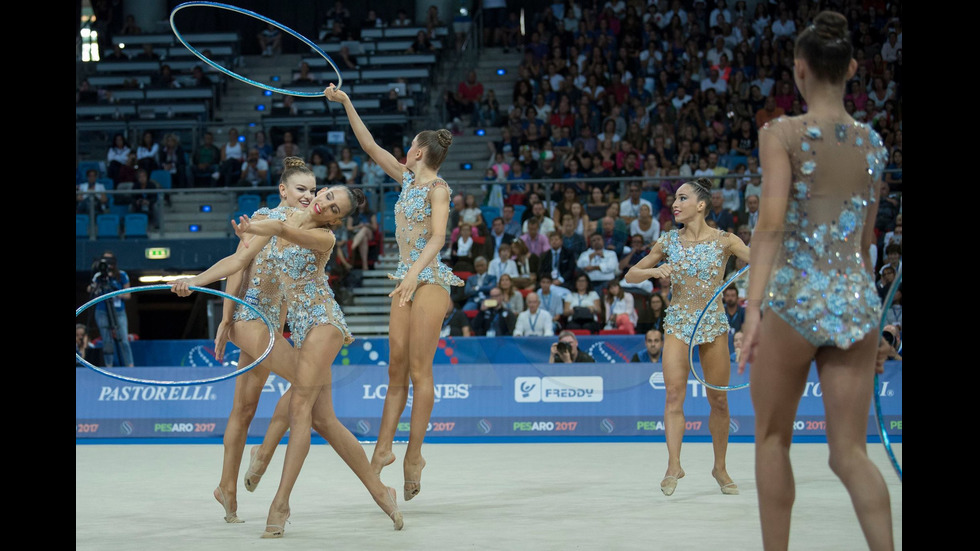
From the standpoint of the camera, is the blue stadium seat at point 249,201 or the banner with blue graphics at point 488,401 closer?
the banner with blue graphics at point 488,401

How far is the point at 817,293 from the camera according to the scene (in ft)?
10.5

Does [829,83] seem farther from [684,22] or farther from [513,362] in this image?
[684,22]

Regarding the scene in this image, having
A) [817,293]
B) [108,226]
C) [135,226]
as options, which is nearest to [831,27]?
[817,293]

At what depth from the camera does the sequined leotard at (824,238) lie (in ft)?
10.5

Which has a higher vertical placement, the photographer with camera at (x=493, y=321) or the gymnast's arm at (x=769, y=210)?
the gymnast's arm at (x=769, y=210)

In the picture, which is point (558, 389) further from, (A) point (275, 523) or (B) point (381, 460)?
(A) point (275, 523)

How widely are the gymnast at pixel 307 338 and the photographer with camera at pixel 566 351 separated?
5.01m

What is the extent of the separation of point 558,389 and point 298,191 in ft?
16.1

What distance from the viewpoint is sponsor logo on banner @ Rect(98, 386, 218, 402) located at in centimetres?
1025

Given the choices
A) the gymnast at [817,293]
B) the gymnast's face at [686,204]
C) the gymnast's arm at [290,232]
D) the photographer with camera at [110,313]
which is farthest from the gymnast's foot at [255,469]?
the photographer with camera at [110,313]

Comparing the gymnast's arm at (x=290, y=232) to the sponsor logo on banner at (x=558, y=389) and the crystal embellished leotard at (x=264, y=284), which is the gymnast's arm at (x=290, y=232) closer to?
the crystal embellished leotard at (x=264, y=284)

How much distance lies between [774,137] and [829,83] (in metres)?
0.29

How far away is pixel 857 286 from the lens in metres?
3.26

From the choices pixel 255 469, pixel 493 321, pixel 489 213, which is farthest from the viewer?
pixel 489 213
